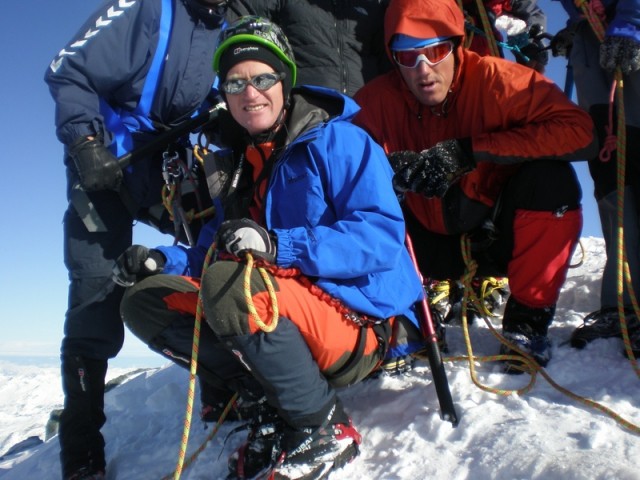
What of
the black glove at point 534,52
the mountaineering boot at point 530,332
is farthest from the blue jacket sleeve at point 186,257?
the black glove at point 534,52

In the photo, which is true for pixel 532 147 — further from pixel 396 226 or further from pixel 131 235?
pixel 131 235

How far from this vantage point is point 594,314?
2676 millimetres

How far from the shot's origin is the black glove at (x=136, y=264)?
2297 mm

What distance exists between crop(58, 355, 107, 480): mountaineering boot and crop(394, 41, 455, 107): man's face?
2011mm

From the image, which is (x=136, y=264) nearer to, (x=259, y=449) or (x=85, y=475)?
(x=259, y=449)

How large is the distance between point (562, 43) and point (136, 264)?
8.37ft

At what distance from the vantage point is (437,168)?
2.50 meters

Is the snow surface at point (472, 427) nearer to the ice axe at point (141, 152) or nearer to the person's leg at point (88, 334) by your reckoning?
the person's leg at point (88, 334)

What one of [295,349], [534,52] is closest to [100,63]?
[295,349]

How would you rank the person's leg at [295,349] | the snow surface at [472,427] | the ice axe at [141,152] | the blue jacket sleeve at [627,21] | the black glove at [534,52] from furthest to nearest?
1. the black glove at [534,52]
2. the ice axe at [141,152]
3. the blue jacket sleeve at [627,21]
4. the person's leg at [295,349]
5. the snow surface at [472,427]

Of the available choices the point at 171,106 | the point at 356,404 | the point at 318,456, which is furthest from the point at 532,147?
the point at 171,106

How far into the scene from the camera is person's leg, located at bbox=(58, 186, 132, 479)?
2.62 m

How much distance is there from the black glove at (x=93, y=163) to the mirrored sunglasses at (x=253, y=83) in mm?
739

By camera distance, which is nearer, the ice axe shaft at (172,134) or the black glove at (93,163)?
the black glove at (93,163)
